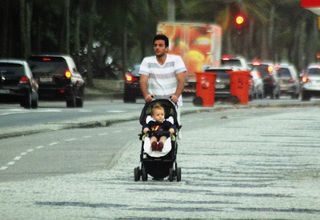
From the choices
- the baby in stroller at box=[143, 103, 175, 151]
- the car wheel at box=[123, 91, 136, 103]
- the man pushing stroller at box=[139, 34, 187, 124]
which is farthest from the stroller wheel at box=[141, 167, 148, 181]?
the car wheel at box=[123, 91, 136, 103]

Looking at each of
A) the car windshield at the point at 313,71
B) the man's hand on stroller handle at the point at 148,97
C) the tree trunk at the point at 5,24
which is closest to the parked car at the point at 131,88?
the car windshield at the point at 313,71

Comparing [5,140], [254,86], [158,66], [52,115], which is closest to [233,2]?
[254,86]

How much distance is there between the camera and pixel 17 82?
4247 cm

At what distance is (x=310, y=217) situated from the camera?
12344mm

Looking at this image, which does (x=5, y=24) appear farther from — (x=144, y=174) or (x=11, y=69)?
(x=144, y=174)

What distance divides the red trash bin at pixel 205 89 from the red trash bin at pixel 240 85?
2568mm

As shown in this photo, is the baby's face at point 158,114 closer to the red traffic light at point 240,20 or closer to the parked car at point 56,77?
the parked car at point 56,77

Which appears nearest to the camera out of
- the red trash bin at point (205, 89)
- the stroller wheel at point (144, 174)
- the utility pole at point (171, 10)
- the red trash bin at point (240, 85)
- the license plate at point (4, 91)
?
the stroller wheel at point (144, 174)

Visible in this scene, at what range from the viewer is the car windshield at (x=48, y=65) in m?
45.3

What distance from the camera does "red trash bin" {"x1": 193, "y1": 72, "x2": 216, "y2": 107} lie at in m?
48.6

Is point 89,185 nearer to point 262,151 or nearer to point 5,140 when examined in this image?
point 262,151

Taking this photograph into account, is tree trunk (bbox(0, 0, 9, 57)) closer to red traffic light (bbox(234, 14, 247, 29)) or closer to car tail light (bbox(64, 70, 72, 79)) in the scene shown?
car tail light (bbox(64, 70, 72, 79))

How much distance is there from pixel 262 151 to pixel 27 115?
49.9 feet

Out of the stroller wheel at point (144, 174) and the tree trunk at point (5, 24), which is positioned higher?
the tree trunk at point (5, 24)
